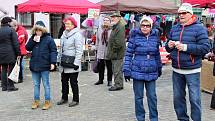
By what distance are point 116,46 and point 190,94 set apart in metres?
3.49

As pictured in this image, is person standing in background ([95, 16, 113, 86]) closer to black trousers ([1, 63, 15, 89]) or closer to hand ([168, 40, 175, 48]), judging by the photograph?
black trousers ([1, 63, 15, 89])

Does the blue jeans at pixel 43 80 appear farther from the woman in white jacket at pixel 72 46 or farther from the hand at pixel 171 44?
the hand at pixel 171 44

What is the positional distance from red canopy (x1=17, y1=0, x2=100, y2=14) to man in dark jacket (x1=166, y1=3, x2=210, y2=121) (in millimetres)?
7364

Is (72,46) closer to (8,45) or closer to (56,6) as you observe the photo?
(8,45)

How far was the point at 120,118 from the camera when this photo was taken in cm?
652

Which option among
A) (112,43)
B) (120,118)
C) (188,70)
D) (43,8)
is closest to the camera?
(188,70)

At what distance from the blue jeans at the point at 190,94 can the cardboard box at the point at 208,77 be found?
3.01m

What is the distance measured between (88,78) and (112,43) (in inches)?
103

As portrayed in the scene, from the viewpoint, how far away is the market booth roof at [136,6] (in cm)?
1384

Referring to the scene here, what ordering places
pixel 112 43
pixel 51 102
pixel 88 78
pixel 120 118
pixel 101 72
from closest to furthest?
pixel 120 118
pixel 51 102
pixel 112 43
pixel 101 72
pixel 88 78

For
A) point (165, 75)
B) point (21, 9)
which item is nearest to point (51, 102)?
point (165, 75)

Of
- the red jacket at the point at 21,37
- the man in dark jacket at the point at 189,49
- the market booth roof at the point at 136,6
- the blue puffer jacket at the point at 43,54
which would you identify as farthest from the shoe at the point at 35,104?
the market booth roof at the point at 136,6

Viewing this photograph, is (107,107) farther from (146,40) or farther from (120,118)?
(146,40)

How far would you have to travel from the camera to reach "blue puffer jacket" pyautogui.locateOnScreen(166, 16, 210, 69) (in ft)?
17.3
